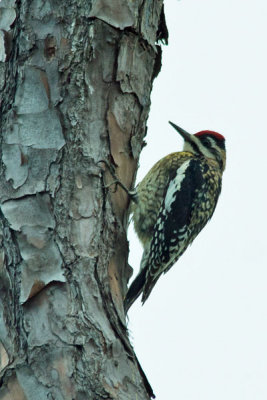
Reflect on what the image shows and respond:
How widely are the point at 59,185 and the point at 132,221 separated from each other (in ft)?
4.64

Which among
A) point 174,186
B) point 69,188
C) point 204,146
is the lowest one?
point 69,188

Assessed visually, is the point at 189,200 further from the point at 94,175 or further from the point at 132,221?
the point at 94,175

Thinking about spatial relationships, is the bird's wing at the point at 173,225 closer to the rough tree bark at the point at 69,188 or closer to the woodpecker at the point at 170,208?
the woodpecker at the point at 170,208

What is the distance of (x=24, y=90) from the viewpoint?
137 inches

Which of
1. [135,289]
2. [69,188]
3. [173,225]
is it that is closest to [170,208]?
[173,225]

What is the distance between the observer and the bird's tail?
397 centimetres

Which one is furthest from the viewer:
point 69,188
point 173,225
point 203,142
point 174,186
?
point 203,142

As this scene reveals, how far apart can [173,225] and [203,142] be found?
3.16 feet

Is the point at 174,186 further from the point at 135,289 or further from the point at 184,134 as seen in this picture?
the point at 135,289

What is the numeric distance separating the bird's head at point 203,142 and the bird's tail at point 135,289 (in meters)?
1.25

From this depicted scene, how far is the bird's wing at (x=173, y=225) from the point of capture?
461 centimetres

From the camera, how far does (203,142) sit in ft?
17.8

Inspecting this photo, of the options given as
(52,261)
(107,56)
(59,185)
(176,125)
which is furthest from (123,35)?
(176,125)

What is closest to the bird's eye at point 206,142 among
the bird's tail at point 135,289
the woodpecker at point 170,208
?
the woodpecker at point 170,208
